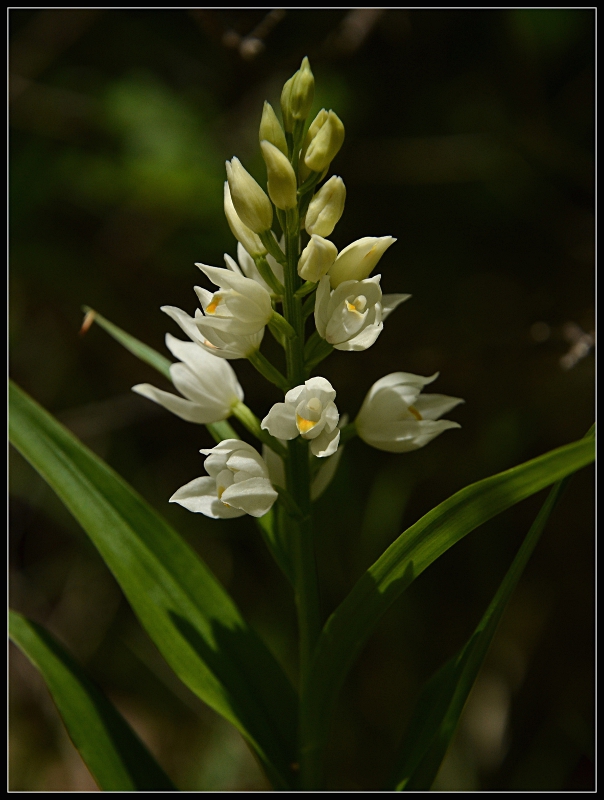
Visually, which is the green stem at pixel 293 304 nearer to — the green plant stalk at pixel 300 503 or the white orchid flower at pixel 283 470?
the green plant stalk at pixel 300 503

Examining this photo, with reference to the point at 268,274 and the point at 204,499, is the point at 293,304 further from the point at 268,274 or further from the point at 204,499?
the point at 204,499

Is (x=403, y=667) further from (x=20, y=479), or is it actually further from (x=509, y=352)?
(x=20, y=479)

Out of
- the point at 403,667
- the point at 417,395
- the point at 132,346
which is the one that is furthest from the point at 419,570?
the point at 403,667

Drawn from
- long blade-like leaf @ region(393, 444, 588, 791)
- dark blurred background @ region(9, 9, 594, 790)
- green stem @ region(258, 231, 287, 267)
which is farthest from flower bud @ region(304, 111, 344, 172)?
dark blurred background @ region(9, 9, 594, 790)

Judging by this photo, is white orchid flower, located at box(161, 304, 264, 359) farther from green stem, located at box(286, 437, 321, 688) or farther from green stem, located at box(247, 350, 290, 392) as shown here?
green stem, located at box(286, 437, 321, 688)

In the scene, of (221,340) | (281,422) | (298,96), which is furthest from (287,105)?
(281,422)

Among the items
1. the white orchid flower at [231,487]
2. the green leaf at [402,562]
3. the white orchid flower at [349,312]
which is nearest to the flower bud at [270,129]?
the white orchid flower at [349,312]
